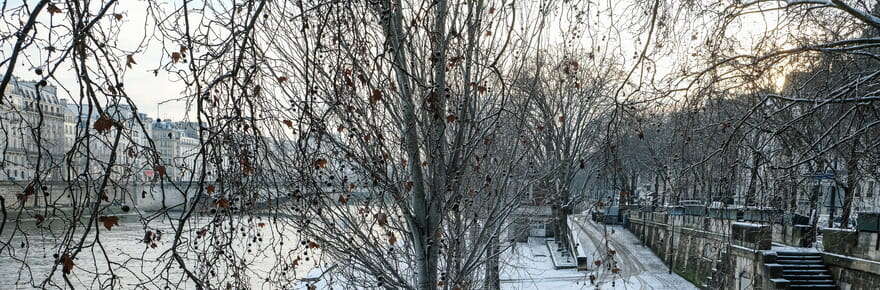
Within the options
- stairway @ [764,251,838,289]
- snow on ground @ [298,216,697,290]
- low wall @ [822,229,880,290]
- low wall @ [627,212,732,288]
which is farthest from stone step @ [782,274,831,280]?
low wall @ [627,212,732,288]

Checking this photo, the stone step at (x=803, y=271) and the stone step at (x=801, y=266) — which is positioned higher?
the stone step at (x=801, y=266)

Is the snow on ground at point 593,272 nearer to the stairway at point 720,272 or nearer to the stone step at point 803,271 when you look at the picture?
the stone step at point 803,271

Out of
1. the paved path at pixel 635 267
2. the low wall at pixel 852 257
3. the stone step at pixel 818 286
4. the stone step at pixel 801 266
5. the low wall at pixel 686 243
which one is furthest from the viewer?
the low wall at pixel 686 243

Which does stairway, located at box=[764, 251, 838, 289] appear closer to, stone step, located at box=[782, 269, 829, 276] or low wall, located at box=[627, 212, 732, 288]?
stone step, located at box=[782, 269, 829, 276]

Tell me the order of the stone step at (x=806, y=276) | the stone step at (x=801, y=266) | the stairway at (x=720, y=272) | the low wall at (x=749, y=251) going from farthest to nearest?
the stone step at (x=801, y=266) → the stone step at (x=806, y=276) → the low wall at (x=749, y=251) → the stairway at (x=720, y=272)

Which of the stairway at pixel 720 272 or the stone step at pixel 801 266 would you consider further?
the stone step at pixel 801 266

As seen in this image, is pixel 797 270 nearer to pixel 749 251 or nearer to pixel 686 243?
pixel 749 251

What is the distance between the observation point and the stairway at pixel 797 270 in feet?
46.2

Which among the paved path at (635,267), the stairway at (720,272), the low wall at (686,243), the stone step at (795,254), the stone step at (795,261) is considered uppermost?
the stairway at (720,272)

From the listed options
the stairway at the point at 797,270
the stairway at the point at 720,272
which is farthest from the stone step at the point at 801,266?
the stairway at the point at 720,272

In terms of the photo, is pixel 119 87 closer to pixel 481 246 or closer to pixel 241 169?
pixel 241 169

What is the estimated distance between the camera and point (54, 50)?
1.96 metres

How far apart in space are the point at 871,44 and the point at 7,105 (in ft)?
20.7

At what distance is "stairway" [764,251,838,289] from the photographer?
46.2 ft
